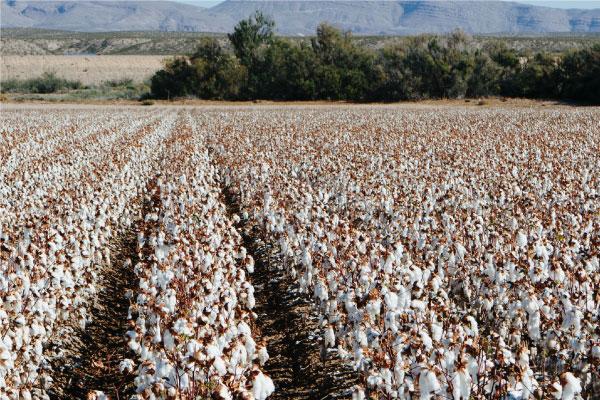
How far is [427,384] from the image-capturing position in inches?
211

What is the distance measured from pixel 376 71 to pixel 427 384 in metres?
74.9

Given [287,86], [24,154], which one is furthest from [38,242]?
[287,86]

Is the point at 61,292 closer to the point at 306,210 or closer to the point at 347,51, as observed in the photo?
the point at 306,210

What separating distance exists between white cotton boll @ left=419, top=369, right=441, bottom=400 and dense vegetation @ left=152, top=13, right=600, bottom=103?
6633 cm

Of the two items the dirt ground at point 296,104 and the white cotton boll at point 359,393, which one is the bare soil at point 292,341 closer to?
the white cotton boll at point 359,393

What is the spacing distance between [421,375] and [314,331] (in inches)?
170

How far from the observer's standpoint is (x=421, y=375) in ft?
17.6

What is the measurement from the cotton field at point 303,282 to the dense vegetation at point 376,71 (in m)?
54.0

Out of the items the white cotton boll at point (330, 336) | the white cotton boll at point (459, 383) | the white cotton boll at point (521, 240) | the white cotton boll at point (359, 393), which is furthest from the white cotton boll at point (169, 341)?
the white cotton boll at point (521, 240)

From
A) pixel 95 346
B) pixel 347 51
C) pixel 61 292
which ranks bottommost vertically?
pixel 95 346

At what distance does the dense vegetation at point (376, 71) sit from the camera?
70500mm

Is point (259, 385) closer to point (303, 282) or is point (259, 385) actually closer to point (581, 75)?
point (303, 282)

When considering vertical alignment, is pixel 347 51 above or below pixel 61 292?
above

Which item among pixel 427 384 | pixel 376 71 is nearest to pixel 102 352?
→ pixel 427 384
